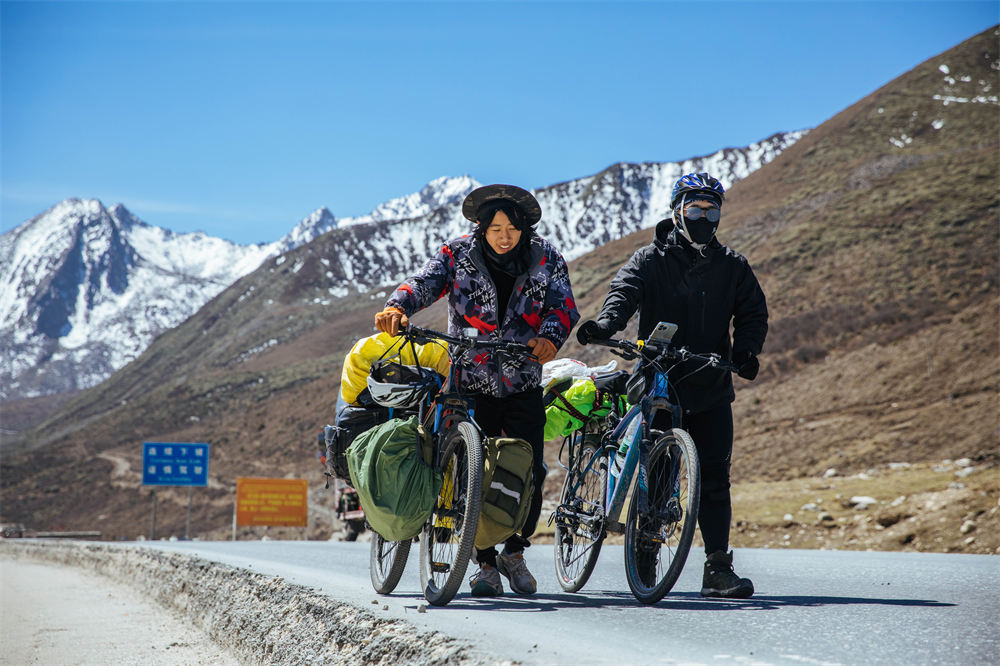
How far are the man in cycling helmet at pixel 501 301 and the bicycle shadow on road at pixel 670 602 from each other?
259 mm

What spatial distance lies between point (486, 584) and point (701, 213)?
2.20m

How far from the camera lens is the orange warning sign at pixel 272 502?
2882 cm

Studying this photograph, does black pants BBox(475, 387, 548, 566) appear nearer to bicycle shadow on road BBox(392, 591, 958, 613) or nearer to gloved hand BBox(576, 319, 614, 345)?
bicycle shadow on road BBox(392, 591, 958, 613)

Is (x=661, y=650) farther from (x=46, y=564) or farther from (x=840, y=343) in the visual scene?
(x=840, y=343)

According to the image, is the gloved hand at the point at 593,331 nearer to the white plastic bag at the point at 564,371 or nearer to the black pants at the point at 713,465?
the black pants at the point at 713,465

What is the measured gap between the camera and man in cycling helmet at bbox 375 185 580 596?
5.05m

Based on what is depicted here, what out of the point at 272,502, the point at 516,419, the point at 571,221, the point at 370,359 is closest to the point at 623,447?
the point at 516,419

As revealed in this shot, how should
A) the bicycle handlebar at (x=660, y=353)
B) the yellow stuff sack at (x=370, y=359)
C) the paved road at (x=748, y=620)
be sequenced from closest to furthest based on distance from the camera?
1. the paved road at (x=748, y=620)
2. the bicycle handlebar at (x=660, y=353)
3. the yellow stuff sack at (x=370, y=359)

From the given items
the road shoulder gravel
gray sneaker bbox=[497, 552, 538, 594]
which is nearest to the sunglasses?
gray sneaker bbox=[497, 552, 538, 594]

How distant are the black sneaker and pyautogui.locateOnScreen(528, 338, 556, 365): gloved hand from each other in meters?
1.33

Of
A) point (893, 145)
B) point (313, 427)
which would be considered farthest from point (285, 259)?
point (893, 145)

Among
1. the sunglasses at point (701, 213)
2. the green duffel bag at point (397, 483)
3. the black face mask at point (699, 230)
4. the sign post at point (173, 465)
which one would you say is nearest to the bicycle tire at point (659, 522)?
the green duffel bag at point (397, 483)

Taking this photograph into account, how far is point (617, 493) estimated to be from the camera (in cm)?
486

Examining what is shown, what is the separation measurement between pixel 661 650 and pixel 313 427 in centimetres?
7648
